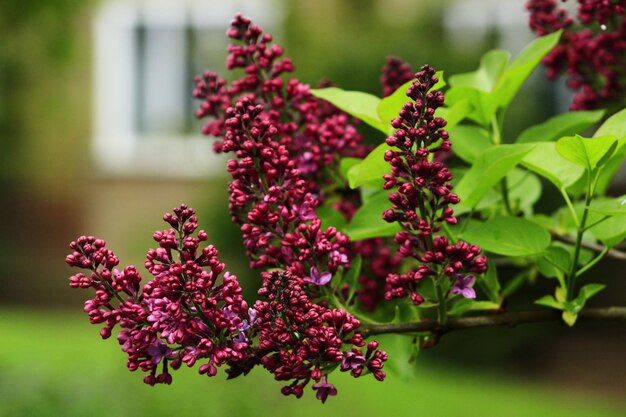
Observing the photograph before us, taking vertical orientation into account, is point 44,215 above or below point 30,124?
below

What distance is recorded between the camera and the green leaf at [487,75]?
162 cm

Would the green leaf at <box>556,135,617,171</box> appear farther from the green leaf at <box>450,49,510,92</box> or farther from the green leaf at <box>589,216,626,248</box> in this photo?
the green leaf at <box>450,49,510,92</box>

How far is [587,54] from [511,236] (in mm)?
645

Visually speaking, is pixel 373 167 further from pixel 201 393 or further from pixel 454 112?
pixel 201 393

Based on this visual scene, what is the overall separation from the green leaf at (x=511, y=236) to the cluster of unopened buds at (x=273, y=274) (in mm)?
63

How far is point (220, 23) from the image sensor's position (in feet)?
47.7

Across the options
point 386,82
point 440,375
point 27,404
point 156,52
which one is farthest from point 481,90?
point 156,52

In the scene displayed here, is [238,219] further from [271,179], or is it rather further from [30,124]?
[30,124]

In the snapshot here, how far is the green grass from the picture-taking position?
5.76 m

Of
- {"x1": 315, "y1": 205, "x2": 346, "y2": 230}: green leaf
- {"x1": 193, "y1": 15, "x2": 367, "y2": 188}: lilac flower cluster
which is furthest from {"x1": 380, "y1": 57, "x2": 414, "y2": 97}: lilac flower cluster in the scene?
{"x1": 315, "y1": 205, "x2": 346, "y2": 230}: green leaf

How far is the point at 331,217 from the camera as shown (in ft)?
5.02

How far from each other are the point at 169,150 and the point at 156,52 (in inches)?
63.5

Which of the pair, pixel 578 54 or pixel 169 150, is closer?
pixel 578 54


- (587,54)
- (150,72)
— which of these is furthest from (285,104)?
(150,72)
